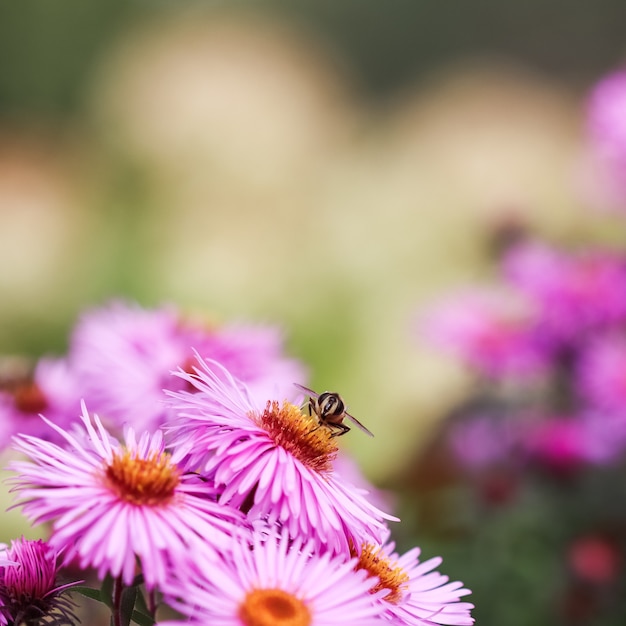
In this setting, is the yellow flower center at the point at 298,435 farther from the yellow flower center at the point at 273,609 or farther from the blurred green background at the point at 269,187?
the blurred green background at the point at 269,187

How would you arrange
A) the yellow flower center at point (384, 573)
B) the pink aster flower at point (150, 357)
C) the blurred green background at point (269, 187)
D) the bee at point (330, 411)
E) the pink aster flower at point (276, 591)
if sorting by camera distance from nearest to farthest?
the pink aster flower at point (276, 591)
the yellow flower center at point (384, 573)
the bee at point (330, 411)
the pink aster flower at point (150, 357)
the blurred green background at point (269, 187)

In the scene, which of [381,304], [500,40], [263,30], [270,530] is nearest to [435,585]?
[270,530]

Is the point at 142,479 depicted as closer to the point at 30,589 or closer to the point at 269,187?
the point at 30,589

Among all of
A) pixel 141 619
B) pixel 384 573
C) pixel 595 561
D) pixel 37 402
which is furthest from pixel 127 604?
pixel 595 561

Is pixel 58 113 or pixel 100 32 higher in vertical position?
pixel 100 32

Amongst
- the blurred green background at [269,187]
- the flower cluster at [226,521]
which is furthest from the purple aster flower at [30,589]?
the blurred green background at [269,187]

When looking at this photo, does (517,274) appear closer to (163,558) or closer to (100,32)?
(163,558)
